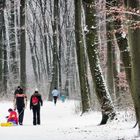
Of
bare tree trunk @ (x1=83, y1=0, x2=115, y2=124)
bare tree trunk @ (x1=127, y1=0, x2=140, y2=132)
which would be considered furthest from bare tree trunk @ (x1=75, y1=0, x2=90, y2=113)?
bare tree trunk @ (x1=127, y1=0, x2=140, y2=132)

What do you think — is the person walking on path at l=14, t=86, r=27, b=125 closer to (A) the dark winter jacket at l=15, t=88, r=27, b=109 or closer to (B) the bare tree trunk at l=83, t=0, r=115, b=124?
(A) the dark winter jacket at l=15, t=88, r=27, b=109

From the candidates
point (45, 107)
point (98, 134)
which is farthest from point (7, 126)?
point (45, 107)

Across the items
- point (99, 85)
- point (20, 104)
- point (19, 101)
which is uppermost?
point (99, 85)

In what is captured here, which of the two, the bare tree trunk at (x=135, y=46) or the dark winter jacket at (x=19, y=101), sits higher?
the bare tree trunk at (x=135, y=46)

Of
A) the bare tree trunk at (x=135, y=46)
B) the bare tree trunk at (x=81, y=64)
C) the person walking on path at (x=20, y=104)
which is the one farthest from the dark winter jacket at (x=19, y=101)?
the bare tree trunk at (x=135, y=46)

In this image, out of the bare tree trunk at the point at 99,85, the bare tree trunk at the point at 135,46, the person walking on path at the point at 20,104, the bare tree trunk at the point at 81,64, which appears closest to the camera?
the bare tree trunk at the point at 135,46

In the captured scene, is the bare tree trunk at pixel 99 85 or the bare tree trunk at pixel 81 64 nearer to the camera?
the bare tree trunk at pixel 99 85

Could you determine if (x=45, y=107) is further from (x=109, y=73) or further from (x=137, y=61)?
(x=137, y=61)

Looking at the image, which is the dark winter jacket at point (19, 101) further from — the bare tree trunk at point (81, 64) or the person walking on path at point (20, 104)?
the bare tree trunk at point (81, 64)

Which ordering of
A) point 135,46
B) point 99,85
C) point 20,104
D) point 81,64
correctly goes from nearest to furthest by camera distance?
1. point 135,46
2. point 99,85
3. point 20,104
4. point 81,64

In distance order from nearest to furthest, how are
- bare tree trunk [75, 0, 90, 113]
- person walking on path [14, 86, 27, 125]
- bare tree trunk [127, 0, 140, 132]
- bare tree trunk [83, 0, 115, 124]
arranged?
1. bare tree trunk [127, 0, 140, 132]
2. bare tree trunk [83, 0, 115, 124]
3. person walking on path [14, 86, 27, 125]
4. bare tree trunk [75, 0, 90, 113]

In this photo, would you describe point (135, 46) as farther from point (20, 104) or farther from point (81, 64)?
point (81, 64)

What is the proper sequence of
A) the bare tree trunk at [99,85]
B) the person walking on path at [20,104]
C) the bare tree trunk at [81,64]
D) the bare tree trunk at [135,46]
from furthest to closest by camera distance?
the bare tree trunk at [81,64]
the person walking on path at [20,104]
the bare tree trunk at [99,85]
the bare tree trunk at [135,46]

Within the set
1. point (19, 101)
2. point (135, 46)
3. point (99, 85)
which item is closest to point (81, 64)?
point (19, 101)
